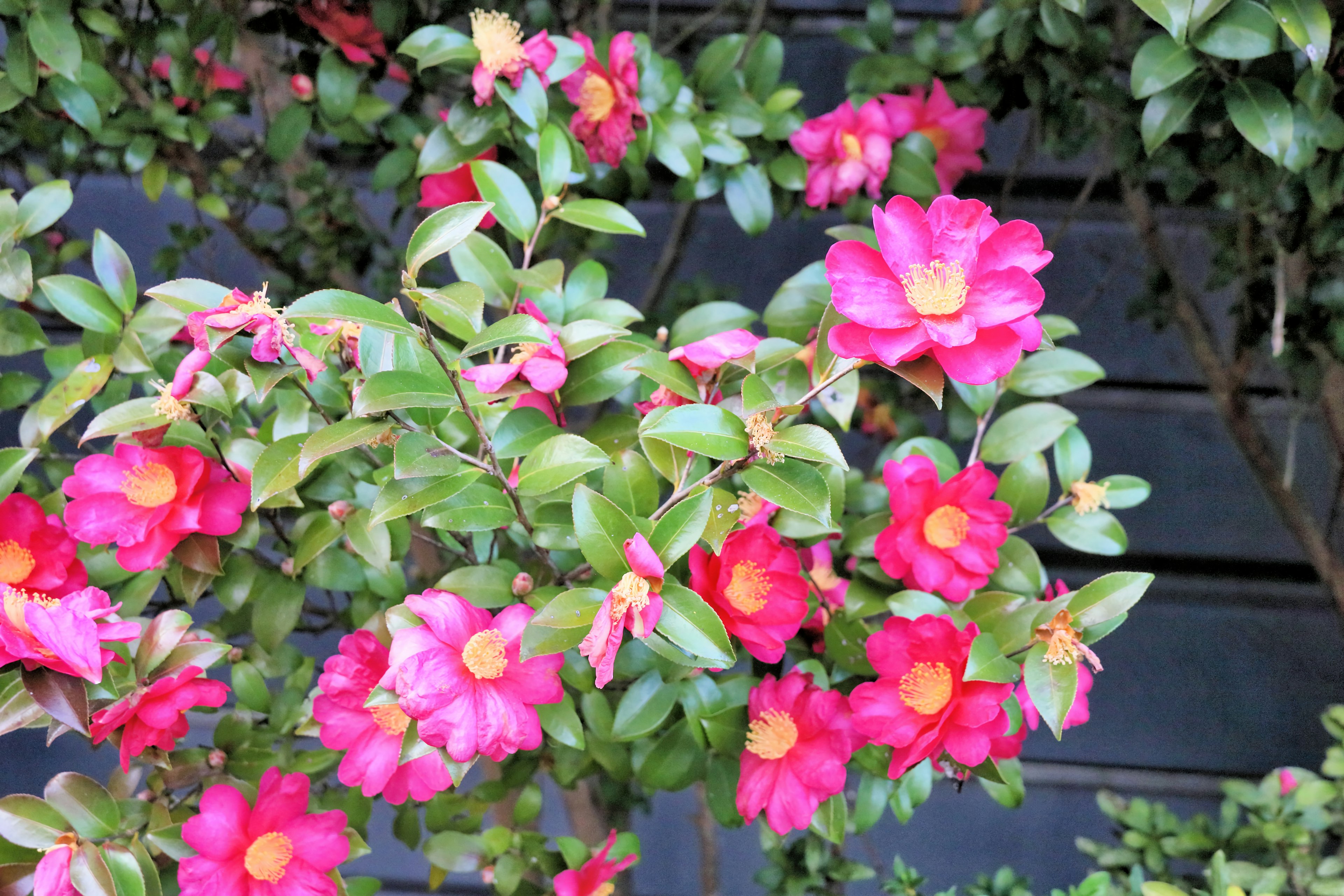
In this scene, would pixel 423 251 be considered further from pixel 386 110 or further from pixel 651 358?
pixel 386 110

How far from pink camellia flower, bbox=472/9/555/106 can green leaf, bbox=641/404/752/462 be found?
0.37 metres

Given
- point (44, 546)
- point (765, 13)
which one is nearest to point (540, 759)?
point (44, 546)

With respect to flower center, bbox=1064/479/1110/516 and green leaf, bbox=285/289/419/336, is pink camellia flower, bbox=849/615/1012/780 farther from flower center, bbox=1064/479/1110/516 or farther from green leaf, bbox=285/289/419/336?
green leaf, bbox=285/289/419/336

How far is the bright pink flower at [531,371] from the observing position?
21.1 inches

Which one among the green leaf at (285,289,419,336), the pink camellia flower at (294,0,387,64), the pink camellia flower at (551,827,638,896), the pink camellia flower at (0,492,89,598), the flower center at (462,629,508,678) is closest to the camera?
the green leaf at (285,289,419,336)

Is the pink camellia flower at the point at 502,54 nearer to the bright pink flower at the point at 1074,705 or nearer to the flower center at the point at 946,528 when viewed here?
the flower center at the point at 946,528

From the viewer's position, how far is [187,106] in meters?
0.94

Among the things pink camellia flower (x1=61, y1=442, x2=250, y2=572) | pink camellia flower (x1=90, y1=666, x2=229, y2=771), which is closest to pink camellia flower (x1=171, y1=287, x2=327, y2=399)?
pink camellia flower (x1=61, y1=442, x2=250, y2=572)

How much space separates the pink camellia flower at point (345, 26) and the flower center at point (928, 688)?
2.35ft

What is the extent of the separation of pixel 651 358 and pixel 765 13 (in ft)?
2.97

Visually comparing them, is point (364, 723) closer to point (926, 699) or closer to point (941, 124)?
point (926, 699)

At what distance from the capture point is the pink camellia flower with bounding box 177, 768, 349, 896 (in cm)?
62

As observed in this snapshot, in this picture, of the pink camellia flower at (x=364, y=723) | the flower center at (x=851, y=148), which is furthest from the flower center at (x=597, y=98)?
the pink camellia flower at (x=364, y=723)

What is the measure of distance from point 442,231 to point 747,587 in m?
0.29
